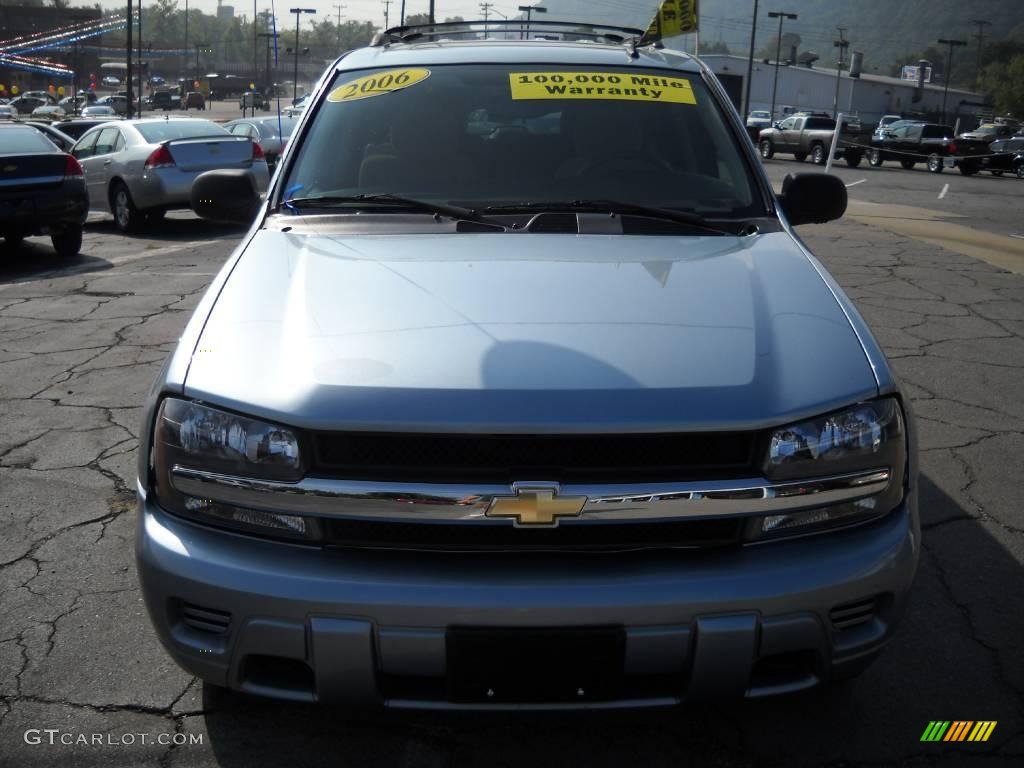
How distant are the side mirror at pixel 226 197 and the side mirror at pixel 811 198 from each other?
188 cm

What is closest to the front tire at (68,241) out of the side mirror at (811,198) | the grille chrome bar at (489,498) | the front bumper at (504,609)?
the side mirror at (811,198)

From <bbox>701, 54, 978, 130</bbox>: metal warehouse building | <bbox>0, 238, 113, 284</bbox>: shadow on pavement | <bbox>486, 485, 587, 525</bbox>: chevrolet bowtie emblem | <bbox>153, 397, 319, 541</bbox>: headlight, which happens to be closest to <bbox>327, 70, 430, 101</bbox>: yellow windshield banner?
<bbox>153, 397, 319, 541</bbox>: headlight

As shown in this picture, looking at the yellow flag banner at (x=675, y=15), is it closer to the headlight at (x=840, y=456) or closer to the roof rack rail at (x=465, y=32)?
the roof rack rail at (x=465, y=32)

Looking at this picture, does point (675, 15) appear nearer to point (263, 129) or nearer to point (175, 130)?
point (175, 130)

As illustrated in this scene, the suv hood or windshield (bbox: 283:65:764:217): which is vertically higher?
windshield (bbox: 283:65:764:217)

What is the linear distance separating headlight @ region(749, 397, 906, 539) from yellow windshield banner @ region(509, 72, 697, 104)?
5.68 ft

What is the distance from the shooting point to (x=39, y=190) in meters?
10.5

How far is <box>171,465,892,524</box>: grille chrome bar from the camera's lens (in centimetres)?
208

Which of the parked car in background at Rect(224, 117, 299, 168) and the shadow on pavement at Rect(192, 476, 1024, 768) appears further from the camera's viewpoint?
the parked car in background at Rect(224, 117, 299, 168)

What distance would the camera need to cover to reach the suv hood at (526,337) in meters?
2.09

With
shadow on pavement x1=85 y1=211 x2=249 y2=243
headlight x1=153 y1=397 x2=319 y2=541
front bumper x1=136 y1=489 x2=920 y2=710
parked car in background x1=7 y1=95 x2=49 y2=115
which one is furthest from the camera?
parked car in background x1=7 y1=95 x2=49 y2=115

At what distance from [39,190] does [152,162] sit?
2667 mm

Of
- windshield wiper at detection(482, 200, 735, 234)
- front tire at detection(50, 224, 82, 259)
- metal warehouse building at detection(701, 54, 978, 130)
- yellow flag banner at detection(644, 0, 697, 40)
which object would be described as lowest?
front tire at detection(50, 224, 82, 259)

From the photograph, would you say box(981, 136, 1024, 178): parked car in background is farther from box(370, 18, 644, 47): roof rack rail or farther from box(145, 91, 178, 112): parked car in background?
box(145, 91, 178, 112): parked car in background
